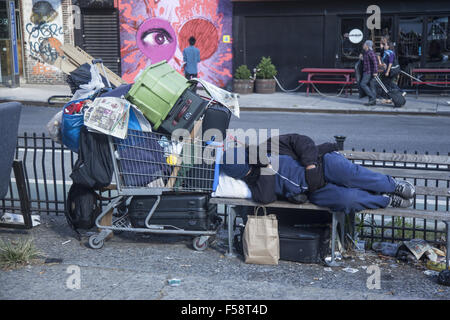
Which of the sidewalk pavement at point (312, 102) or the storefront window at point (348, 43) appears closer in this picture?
the sidewalk pavement at point (312, 102)

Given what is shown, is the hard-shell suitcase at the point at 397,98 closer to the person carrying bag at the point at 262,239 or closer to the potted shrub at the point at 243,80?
the potted shrub at the point at 243,80

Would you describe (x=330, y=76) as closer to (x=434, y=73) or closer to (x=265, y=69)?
(x=265, y=69)

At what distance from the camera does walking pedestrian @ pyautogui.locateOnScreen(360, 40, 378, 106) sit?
16953 millimetres

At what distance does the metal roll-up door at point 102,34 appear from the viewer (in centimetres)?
2203

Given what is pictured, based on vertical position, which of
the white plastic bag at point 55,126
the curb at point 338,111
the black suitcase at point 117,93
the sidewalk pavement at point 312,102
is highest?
the black suitcase at point 117,93

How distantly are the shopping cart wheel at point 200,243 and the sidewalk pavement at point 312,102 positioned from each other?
11.8 meters

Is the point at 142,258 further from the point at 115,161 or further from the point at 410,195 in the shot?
the point at 410,195

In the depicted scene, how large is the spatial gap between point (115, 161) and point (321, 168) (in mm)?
1909

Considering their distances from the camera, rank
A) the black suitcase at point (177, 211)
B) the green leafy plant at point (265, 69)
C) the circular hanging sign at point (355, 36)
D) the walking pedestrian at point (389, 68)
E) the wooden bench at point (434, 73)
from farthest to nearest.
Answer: the circular hanging sign at point (355, 36)
the green leafy plant at point (265, 69)
the wooden bench at point (434, 73)
the walking pedestrian at point (389, 68)
the black suitcase at point (177, 211)

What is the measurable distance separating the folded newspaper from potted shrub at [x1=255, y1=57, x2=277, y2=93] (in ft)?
49.0

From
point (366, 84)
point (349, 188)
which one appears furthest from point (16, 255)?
point (366, 84)

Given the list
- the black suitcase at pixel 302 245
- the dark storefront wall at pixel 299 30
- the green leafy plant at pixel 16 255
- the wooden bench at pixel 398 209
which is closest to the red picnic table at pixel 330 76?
the dark storefront wall at pixel 299 30

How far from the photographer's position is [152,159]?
5645 mm

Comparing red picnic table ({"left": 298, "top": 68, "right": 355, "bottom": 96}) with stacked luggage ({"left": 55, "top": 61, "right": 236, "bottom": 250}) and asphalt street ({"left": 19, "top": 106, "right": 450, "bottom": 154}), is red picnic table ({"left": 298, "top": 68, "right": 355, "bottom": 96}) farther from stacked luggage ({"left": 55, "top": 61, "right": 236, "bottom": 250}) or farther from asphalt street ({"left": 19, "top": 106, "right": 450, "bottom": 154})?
stacked luggage ({"left": 55, "top": 61, "right": 236, "bottom": 250})
